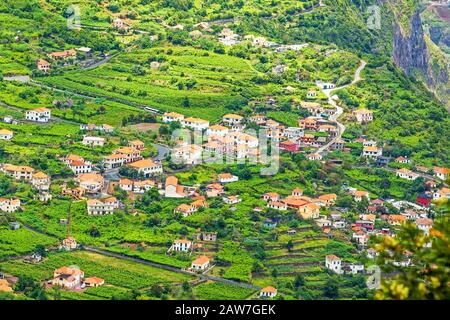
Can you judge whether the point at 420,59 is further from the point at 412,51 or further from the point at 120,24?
the point at 120,24

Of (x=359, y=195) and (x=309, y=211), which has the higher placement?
(x=309, y=211)

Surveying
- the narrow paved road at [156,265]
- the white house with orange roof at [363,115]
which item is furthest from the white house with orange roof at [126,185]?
the white house with orange roof at [363,115]

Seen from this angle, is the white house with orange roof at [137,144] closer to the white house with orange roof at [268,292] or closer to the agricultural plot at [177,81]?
the agricultural plot at [177,81]

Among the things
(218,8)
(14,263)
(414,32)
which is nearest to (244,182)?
(14,263)

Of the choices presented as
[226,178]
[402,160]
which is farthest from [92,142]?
[402,160]

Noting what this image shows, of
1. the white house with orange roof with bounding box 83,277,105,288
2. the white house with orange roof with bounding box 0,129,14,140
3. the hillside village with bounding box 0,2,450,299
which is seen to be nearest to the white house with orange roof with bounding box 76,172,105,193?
the hillside village with bounding box 0,2,450,299

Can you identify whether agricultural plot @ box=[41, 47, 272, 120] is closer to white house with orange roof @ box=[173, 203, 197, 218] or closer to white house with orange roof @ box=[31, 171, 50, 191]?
white house with orange roof @ box=[31, 171, 50, 191]
